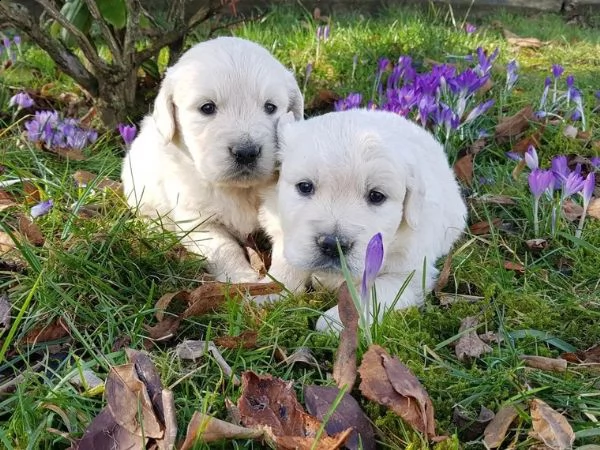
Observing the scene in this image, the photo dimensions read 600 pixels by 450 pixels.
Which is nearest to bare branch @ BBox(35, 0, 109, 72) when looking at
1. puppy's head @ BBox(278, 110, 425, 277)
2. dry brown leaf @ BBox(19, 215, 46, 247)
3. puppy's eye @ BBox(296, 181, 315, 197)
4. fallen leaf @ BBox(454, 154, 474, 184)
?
dry brown leaf @ BBox(19, 215, 46, 247)

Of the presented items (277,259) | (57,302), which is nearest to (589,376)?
(277,259)

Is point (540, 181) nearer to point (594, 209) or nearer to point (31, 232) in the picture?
point (594, 209)

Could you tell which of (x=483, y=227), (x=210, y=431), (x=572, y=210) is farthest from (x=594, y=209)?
(x=210, y=431)

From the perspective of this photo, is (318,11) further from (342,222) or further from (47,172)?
(342,222)

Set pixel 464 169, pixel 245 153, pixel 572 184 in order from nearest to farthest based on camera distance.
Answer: pixel 245 153 → pixel 572 184 → pixel 464 169

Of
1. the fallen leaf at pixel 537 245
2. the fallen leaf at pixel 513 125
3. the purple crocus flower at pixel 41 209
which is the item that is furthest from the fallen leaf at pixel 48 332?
the fallen leaf at pixel 513 125

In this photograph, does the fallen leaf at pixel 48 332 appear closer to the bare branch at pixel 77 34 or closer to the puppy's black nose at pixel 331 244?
the puppy's black nose at pixel 331 244
